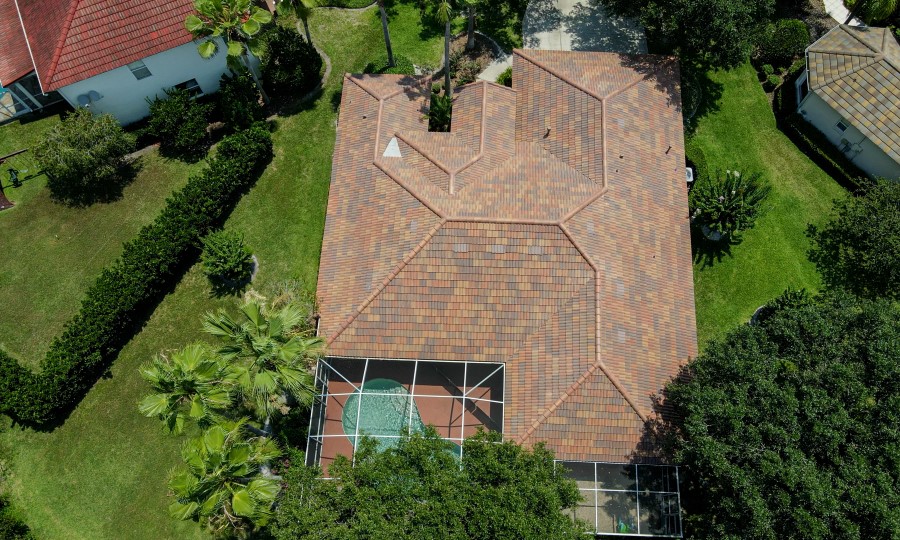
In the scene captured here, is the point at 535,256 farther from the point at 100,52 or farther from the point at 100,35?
Answer: the point at 100,35

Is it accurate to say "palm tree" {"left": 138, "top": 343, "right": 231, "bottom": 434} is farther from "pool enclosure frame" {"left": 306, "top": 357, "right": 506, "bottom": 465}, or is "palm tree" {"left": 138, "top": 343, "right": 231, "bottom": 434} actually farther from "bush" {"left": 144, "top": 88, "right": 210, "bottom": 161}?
"bush" {"left": 144, "top": 88, "right": 210, "bottom": 161}

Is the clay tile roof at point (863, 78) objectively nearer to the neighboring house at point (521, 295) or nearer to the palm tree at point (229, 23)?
the neighboring house at point (521, 295)

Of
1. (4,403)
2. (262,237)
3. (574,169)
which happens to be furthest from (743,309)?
(4,403)

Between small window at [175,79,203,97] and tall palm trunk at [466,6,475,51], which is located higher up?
small window at [175,79,203,97]

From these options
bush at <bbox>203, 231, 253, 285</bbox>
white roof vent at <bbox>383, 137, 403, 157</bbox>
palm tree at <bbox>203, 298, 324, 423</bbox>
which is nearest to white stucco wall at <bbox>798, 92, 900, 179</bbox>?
white roof vent at <bbox>383, 137, 403, 157</bbox>

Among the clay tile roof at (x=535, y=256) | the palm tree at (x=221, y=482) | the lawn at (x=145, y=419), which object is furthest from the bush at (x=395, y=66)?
the palm tree at (x=221, y=482)

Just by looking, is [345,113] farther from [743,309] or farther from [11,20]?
[743,309]
